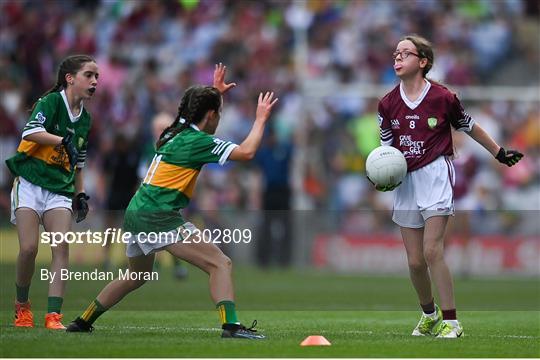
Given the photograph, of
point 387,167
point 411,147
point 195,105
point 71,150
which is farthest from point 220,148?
point 71,150

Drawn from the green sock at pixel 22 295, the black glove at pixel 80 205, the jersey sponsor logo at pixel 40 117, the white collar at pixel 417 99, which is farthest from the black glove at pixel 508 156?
the green sock at pixel 22 295

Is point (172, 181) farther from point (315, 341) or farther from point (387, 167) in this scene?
point (387, 167)

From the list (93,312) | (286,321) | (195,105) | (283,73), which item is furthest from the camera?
(283,73)

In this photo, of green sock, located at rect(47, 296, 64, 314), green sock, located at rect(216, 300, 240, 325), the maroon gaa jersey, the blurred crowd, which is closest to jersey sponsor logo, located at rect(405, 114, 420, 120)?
the maroon gaa jersey

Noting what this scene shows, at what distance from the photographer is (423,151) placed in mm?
10531

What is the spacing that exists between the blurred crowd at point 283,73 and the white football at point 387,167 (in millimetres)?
11193

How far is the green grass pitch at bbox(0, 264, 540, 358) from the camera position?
9219 millimetres

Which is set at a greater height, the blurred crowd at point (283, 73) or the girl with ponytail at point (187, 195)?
the blurred crowd at point (283, 73)

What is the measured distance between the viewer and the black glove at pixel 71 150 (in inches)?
438

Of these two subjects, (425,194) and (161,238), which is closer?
(161,238)

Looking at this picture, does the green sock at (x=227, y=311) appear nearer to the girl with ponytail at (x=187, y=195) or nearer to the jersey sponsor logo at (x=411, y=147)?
the girl with ponytail at (x=187, y=195)

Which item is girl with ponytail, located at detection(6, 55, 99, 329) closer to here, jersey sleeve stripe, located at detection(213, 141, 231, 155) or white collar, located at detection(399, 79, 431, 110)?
jersey sleeve stripe, located at detection(213, 141, 231, 155)

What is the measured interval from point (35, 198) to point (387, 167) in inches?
121

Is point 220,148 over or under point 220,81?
under
